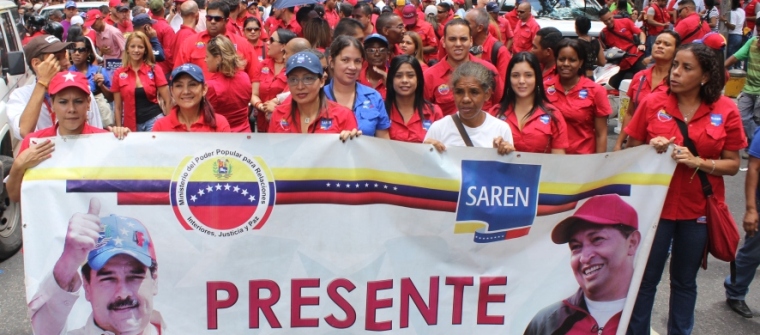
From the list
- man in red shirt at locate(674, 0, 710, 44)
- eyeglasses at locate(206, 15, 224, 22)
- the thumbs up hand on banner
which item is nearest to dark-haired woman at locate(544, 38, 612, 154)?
the thumbs up hand on banner

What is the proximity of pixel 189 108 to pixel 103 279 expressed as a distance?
117 cm

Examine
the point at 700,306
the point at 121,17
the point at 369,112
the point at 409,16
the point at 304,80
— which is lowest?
the point at 700,306

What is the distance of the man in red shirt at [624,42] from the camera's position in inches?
518

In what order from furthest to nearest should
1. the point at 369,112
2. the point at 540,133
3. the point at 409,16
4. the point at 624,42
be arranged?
the point at 624,42, the point at 409,16, the point at 369,112, the point at 540,133

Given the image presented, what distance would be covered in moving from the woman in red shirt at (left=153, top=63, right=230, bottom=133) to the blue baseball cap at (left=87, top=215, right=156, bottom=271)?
0.79m

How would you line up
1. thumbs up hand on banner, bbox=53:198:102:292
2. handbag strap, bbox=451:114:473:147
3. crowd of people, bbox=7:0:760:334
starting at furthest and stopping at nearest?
handbag strap, bbox=451:114:473:147 < crowd of people, bbox=7:0:760:334 < thumbs up hand on banner, bbox=53:198:102:292

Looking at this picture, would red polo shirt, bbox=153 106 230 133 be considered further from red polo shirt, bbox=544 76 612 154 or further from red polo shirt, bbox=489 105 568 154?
red polo shirt, bbox=544 76 612 154

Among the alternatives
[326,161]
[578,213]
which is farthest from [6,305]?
[578,213]

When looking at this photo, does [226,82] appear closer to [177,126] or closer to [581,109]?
[177,126]

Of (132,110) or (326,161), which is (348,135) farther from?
(132,110)

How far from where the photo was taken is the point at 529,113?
17.4ft

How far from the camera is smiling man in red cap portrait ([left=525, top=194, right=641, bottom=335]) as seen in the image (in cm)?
449

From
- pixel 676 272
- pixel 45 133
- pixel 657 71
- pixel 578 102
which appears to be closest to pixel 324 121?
pixel 45 133

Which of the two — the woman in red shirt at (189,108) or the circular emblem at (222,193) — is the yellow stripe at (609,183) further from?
the woman in red shirt at (189,108)
